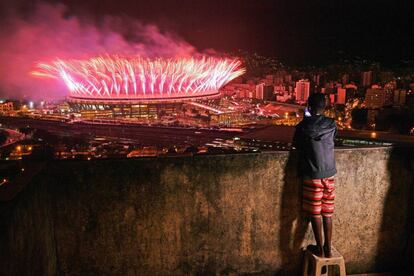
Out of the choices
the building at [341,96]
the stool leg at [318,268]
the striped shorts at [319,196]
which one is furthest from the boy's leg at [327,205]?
the building at [341,96]

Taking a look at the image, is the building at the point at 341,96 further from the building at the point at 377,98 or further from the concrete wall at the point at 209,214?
the concrete wall at the point at 209,214

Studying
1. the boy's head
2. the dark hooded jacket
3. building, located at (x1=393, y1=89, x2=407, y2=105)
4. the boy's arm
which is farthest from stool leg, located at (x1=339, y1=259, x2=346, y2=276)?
building, located at (x1=393, y1=89, x2=407, y2=105)

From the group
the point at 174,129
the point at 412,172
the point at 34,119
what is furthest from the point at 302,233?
the point at 34,119

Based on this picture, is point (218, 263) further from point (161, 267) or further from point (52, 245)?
point (52, 245)

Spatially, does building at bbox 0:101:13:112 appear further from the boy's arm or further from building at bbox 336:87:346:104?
the boy's arm

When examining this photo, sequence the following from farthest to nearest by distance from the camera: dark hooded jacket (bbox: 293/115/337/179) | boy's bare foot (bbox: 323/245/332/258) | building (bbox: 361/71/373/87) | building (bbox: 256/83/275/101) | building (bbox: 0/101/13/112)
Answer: building (bbox: 361/71/373/87), building (bbox: 256/83/275/101), building (bbox: 0/101/13/112), boy's bare foot (bbox: 323/245/332/258), dark hooded jacket (bbox: 293/115/337/179)
